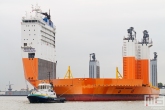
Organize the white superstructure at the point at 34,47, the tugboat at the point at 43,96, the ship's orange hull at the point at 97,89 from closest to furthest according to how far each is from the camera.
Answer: the tugboat at the point at 43,96, the ship's orange hull at the point at 97,89, the white superstructure at the point at 34,47

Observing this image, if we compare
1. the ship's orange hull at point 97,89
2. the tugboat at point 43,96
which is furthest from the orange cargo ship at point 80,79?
the tugboat at point 43,96

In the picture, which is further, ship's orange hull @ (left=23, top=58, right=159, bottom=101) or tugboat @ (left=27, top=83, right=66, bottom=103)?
ship's orange hull @ (left=23, top=58, right=159, bottom=101)

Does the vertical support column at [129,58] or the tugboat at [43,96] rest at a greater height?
the vertical support column at [129,58]

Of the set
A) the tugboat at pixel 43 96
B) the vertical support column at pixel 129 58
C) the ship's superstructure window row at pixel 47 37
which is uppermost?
the ship's superstructure window row at pixel 47 37

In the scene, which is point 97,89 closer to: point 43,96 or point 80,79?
point 80,79

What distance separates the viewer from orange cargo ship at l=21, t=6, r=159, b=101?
87.4 metres

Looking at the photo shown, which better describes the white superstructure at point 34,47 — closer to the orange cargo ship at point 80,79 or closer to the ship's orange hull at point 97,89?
the orange cargo ship at point 80,79

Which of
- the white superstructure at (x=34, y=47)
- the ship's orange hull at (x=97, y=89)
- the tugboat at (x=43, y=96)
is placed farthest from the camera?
the white superstructure at (x=34, y=47)

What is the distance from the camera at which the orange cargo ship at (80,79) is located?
287 ft

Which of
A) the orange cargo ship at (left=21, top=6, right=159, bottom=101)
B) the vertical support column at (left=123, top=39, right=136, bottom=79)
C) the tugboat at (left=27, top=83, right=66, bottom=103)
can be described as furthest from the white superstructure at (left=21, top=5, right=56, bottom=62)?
the tugboat at (left=27, top=83, right=66, bottom=103)

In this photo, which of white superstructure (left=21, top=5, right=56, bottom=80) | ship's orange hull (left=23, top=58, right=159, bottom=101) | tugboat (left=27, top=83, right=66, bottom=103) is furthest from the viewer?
white superstructure (left=21, top=5, right=56, bottom=80)

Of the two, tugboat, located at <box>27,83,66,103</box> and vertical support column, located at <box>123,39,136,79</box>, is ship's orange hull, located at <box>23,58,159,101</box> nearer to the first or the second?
tugboat, located at <box>27,83,66,103</box>

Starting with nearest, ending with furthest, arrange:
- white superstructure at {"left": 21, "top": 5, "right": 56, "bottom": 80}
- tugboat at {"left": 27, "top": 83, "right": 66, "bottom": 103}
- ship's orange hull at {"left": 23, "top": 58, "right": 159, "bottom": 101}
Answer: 1. tugboat at {"left": 27, "top": 83, "right": 66, "bottom": 103}
2. ship's orange hull at {"left": 23, "top": 58, "right": 159, "bottom": 101}
3. white superstructure at {"left": 21, "top": 5, "right": 56, "bottom": 80}

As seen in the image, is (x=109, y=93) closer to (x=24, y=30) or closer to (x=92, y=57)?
(x=24, y=30)
